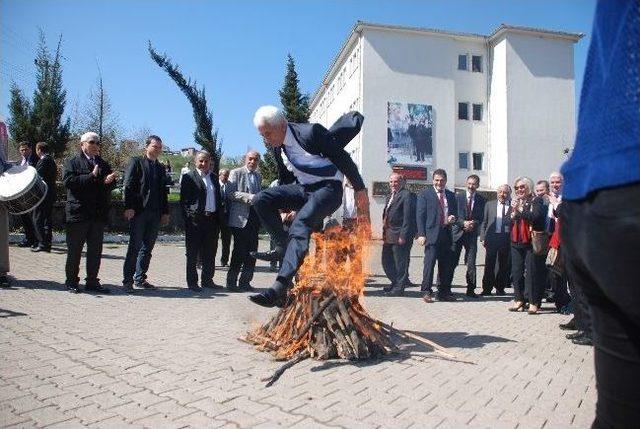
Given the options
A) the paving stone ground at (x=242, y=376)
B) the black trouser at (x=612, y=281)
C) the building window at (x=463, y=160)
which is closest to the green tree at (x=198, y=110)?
the paving stone ground at (x=242, y=376)

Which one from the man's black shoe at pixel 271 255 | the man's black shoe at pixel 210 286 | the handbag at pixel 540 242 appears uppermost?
the handbag at pixel 540 242

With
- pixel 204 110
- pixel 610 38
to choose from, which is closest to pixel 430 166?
pixel 204 110

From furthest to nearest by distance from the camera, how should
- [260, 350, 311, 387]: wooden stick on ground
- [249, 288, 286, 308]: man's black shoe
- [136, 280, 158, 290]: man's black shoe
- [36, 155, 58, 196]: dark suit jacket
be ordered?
[36, 155, 58, 196]: dark suit jacket, [136, 280, 158, 290]: man's black shoe, [249, 288, 286, 308]: man's black shoe, [260, 350, 311, 387]: wooden stick on ground

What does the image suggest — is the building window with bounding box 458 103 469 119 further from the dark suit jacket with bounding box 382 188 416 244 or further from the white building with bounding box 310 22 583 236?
the dark suit jacket with bounding box 382 188 416 244

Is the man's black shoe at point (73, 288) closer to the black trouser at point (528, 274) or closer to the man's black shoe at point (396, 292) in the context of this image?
the man's black shoe at point (396, 292)

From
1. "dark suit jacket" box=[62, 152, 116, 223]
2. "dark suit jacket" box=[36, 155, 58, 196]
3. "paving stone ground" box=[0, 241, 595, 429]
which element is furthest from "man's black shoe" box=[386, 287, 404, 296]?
"dark suit jacket" box=[36, 155, 58, 196]

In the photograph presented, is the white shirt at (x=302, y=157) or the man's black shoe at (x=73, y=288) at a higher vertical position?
the white shirt at (x=302, y=157)

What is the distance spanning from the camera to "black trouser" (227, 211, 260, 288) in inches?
344

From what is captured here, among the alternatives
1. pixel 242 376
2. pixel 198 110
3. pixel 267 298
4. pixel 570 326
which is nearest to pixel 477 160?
pixel 198 110

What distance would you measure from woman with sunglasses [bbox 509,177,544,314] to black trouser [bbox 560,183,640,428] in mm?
6348

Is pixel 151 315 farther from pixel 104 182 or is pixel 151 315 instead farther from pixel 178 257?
pixel 178 257

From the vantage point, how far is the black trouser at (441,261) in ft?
28.2

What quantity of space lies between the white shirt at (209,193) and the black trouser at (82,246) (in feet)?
5.93

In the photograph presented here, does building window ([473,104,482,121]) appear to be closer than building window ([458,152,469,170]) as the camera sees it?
No
